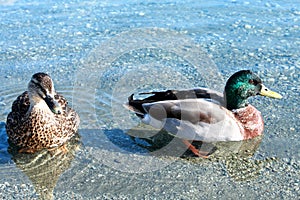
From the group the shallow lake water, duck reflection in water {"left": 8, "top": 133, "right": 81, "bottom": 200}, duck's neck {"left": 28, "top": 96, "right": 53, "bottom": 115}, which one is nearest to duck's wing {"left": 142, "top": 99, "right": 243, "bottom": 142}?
the shallow lake water

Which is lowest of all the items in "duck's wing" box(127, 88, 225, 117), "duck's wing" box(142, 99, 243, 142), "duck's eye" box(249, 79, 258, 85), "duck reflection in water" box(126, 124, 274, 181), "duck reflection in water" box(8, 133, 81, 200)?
"duck reflection in water" box(126, 124, 274, 181)

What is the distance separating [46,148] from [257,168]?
1932 millimetres

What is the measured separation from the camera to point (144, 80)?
19.7ft

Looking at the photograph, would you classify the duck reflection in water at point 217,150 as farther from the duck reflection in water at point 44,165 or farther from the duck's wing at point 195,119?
the duck reflection in water at point 44,165

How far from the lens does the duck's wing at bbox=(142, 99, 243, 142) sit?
4695mm

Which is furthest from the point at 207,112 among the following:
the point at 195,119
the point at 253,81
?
the point at 253,81

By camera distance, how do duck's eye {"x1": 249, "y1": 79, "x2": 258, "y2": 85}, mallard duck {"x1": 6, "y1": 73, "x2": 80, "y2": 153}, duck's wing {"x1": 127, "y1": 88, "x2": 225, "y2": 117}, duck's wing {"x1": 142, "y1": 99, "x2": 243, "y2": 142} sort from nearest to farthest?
1. mallard duck {"x1": 6, "y1": 73, "x2": 80, "y2": 153}
2. duck's wing {"x1": 142, "y1": 99, "x2": 243, "y2": 142}
3. duck's wing {"x1": 127, "y1": 88, "x2": 225, "y2": 117}
4. duck's eye {"x1": 249, "y1": 79, "x2": 258, "y2": 85}

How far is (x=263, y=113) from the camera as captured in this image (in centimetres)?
523

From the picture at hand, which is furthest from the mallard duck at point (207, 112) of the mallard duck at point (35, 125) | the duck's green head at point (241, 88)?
the mallard duck at point (35, 125)

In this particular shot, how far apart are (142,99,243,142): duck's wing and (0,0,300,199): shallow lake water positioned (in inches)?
5.0

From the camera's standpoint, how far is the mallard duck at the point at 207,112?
4711 mm

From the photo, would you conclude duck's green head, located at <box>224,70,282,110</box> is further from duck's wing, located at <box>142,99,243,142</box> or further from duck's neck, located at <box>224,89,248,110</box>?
duck's wing, located at <box>142,99,243,142</box>

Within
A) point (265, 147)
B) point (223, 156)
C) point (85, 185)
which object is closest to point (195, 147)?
point (223, 156)

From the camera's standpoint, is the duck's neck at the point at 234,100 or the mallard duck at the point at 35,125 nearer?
the mallard duck at the point at 35,125
